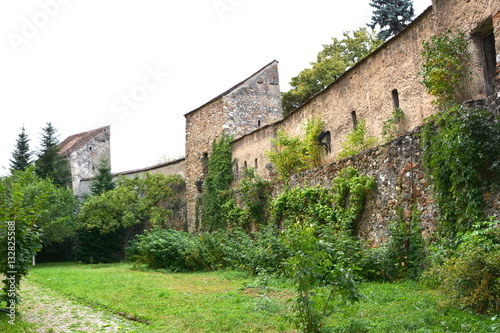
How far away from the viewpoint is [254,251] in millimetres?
12875

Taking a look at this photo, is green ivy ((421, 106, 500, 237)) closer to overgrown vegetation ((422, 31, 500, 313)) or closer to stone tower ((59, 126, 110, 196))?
overgrown vegetation ((422, 31, 500, 313))

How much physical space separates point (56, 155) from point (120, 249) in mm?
10436

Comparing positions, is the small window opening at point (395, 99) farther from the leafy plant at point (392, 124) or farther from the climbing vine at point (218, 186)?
the climbing vine at point (218, 186)

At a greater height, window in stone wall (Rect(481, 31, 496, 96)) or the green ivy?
window in stone wall (Rect(481, 31, 496, 96))

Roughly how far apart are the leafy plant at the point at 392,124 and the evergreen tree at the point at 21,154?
2927 centimetres

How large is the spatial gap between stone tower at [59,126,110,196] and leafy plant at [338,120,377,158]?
25.9 meters

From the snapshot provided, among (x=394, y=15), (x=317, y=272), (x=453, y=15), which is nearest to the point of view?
(x=317, y=272)

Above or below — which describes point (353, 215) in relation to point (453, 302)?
above

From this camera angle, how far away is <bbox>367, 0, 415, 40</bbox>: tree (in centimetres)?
2716

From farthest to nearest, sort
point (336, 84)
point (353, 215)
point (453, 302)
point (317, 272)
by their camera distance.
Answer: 1. point (336, 84)
2. point (353, 215)
3. point (453, 302)
4. point (317, 272)

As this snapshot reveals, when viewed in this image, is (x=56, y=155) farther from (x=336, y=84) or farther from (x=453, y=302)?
(x=453, y=302)

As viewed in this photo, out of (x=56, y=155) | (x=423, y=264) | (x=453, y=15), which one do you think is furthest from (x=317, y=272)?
(x=56, y=155)

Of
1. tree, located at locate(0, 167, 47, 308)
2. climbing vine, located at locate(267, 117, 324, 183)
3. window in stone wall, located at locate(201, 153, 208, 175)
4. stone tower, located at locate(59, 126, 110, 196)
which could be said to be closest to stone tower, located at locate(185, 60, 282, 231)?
window in stone wall, located at locate(201, 153, 208, 175)

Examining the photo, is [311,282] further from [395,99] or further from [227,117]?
[227,117]
